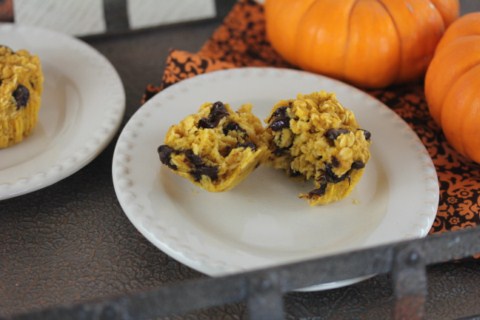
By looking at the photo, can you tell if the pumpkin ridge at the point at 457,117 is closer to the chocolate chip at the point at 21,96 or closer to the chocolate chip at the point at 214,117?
the chocolate chip at the point at 214,117

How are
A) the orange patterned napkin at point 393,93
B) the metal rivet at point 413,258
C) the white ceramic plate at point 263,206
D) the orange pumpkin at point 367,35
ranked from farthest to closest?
the orange pumpkin at point 367,35
the orange patterned napkin at point 393,93
the white ceramic plate at point 263,206
the metal rivet at point 413,258

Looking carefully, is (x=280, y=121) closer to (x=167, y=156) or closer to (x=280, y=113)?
(x=280, y=113)

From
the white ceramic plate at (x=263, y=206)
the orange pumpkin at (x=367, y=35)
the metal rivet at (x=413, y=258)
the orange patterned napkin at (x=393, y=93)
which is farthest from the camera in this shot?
the orange pumpkin at (x=367, y=35)

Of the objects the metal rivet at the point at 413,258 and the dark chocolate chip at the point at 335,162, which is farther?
the dark chocolate chip at the point at 335,162

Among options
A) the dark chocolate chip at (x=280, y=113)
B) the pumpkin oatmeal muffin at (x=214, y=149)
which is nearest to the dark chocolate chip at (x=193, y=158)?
the pumpkin oatmeal muffin at (x=214, y=149)

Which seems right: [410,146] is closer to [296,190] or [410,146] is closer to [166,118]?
[296,190]

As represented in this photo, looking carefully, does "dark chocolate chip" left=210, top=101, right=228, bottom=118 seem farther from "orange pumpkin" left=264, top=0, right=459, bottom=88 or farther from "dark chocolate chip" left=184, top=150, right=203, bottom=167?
"orange pumpkin" left=264, top=0, right=459, bottom=88
